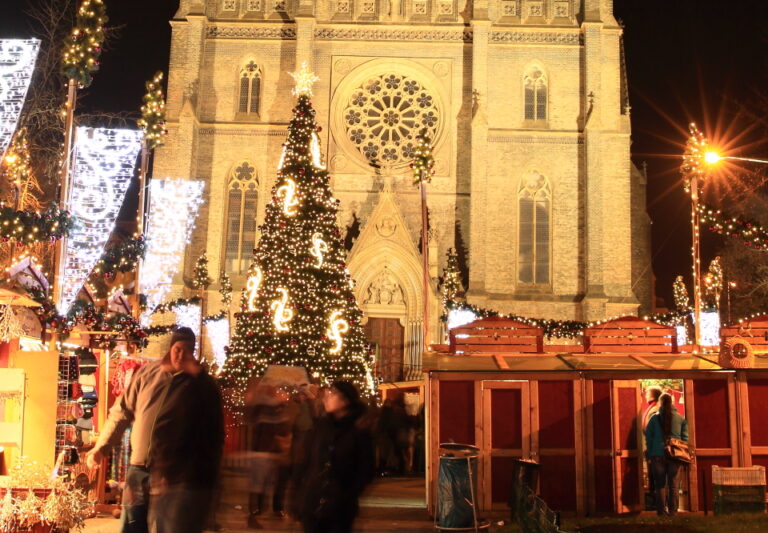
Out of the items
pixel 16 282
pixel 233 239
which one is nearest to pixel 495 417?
pixel 16 282

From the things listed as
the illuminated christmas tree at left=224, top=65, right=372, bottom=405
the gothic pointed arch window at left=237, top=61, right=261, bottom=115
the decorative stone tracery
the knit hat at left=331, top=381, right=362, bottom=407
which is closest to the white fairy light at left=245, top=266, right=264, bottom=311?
the illuminated christmas tree at left=224, top=65, right=372, bottom=405

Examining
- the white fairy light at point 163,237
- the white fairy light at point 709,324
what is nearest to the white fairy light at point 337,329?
the white fairy light at point 163,237

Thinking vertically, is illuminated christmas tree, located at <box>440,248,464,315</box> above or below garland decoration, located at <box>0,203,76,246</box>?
above

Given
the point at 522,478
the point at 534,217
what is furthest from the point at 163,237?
the point at 522,478

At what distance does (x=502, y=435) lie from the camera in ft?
41.4

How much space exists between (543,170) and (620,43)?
19.7ft

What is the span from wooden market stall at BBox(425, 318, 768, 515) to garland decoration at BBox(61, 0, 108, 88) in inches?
285

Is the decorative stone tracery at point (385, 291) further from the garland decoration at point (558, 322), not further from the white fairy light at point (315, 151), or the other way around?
the white fairy light at point (315, 151)

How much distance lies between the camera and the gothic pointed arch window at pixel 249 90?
33094 millimetres

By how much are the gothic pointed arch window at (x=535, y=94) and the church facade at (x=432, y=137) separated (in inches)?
2.0

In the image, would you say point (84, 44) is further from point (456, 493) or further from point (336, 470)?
point (336, 470)

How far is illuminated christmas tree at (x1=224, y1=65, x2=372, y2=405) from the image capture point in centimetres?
1841

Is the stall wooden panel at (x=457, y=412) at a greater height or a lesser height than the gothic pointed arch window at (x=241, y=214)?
lesser

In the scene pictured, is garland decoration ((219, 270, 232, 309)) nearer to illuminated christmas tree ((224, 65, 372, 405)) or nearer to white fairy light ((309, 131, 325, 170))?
illuminated christmas tree ((224, 65, 372, 405))
